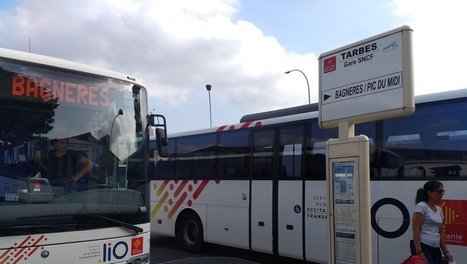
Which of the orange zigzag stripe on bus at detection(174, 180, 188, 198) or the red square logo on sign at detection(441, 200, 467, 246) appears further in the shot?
the orange zigzag stripe on bus at detection(174, 180, 188, 198)

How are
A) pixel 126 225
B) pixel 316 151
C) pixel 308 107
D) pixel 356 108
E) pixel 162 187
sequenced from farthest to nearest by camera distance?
1. pixel 162 187
2. pixel 308 107
3. pixel 316 151
4. pixel 356 108
5. pixel 126 225

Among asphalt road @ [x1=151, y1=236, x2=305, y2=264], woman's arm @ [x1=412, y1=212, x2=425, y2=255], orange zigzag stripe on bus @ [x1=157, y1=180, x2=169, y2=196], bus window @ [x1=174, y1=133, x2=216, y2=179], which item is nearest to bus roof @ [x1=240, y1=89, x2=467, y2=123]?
bus window @ [x1=174, y1=133, x2=216, y2=179]

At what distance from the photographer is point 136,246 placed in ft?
17.0

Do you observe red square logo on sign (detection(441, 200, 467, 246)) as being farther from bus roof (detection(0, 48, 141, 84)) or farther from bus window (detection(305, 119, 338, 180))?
bus roof (detection(0, 48, 141, 84))

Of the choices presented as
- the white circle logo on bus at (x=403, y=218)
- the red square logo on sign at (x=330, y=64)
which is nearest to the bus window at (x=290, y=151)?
the white circle logo on bus at (x=403, y=218)

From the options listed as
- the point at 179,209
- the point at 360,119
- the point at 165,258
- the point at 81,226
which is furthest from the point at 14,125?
the point at 179,209

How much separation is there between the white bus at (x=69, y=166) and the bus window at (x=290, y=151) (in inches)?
165

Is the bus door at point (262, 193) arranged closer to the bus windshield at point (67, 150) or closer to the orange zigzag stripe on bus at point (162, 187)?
the orange zigzag stripe on bus at point (162, 187)

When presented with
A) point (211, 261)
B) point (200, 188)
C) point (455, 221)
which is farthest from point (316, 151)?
point (200, 188)

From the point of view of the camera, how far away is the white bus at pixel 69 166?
4.46m

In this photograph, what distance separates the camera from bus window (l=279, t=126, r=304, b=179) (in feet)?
30.2

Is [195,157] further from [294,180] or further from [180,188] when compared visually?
[294,180]

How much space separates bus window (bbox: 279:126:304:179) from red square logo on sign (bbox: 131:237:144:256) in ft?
14.7

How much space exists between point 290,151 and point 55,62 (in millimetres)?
5338
